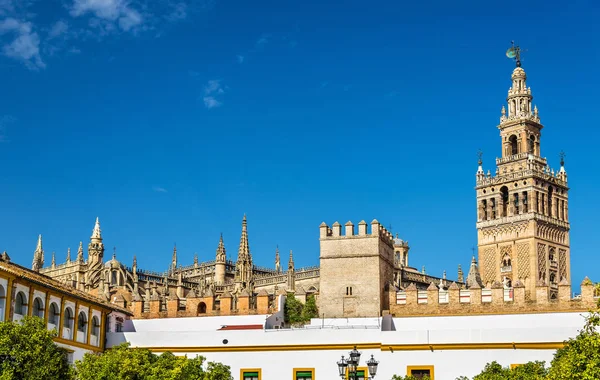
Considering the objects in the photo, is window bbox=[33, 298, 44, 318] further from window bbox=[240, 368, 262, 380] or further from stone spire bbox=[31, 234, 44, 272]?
stone spire bbox=[31, 234, 44, 272]

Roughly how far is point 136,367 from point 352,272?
61.3ft

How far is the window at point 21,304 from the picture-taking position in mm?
41037

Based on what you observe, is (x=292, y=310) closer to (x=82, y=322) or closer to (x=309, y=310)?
(x=309, y=310)

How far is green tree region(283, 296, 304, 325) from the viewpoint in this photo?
177 feet

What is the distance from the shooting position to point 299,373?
4644cm

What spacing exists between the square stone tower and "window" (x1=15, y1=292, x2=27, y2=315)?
58.1ft

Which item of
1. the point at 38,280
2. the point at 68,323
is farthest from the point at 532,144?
the point at 38,280

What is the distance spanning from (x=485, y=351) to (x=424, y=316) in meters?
7.66

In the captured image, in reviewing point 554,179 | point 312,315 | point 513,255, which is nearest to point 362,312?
point 312,315

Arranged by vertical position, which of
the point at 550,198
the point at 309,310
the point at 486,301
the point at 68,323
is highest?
the point at 550,198

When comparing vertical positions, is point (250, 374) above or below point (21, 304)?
below

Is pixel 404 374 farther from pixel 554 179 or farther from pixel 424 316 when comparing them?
pixel 554 179

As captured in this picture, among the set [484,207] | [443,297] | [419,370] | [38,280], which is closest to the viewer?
[38,280]

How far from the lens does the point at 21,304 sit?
41.5m
